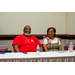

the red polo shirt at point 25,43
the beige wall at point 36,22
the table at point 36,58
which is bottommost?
the table at point 36,58

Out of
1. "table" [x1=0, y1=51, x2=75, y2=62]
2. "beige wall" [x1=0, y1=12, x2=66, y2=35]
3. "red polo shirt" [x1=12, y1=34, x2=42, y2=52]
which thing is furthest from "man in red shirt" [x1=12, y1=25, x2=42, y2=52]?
"beige wall" [x1=0, y1=12, x2=66, y2=35]

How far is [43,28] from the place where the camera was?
13.4 feet

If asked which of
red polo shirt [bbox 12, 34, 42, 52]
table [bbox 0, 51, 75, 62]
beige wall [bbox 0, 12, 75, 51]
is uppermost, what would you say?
beige wall [bbox 0, 12, 75, 51]

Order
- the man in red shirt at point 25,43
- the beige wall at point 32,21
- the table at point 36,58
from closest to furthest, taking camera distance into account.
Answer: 1. the table at point 36,58
2. the man in red shirt at point 25,43
3. the beige wall at point 32,21

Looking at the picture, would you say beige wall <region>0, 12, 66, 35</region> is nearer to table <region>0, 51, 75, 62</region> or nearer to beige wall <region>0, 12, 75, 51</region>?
beige wall <region>0, 12, 75, 51</region>

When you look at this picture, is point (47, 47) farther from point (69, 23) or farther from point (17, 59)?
point (69, 23)

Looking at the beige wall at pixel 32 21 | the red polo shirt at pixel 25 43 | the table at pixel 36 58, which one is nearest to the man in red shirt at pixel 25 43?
the red polo shirt at pixel 25 43

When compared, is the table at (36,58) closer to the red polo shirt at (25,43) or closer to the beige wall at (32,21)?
the red polo shirt at (25,43)

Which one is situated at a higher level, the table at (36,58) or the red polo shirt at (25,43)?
the red polo shirt at (25,43)

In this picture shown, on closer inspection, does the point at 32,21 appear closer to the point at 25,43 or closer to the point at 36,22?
the point at 36,22

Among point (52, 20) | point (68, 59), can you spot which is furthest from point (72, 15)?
point (68, 59)

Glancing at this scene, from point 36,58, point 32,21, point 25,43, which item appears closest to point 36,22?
point 32,21

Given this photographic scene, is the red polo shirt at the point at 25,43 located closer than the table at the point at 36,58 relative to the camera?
No

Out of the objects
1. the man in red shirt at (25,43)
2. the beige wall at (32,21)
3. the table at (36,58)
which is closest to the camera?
the table at (36,58)
